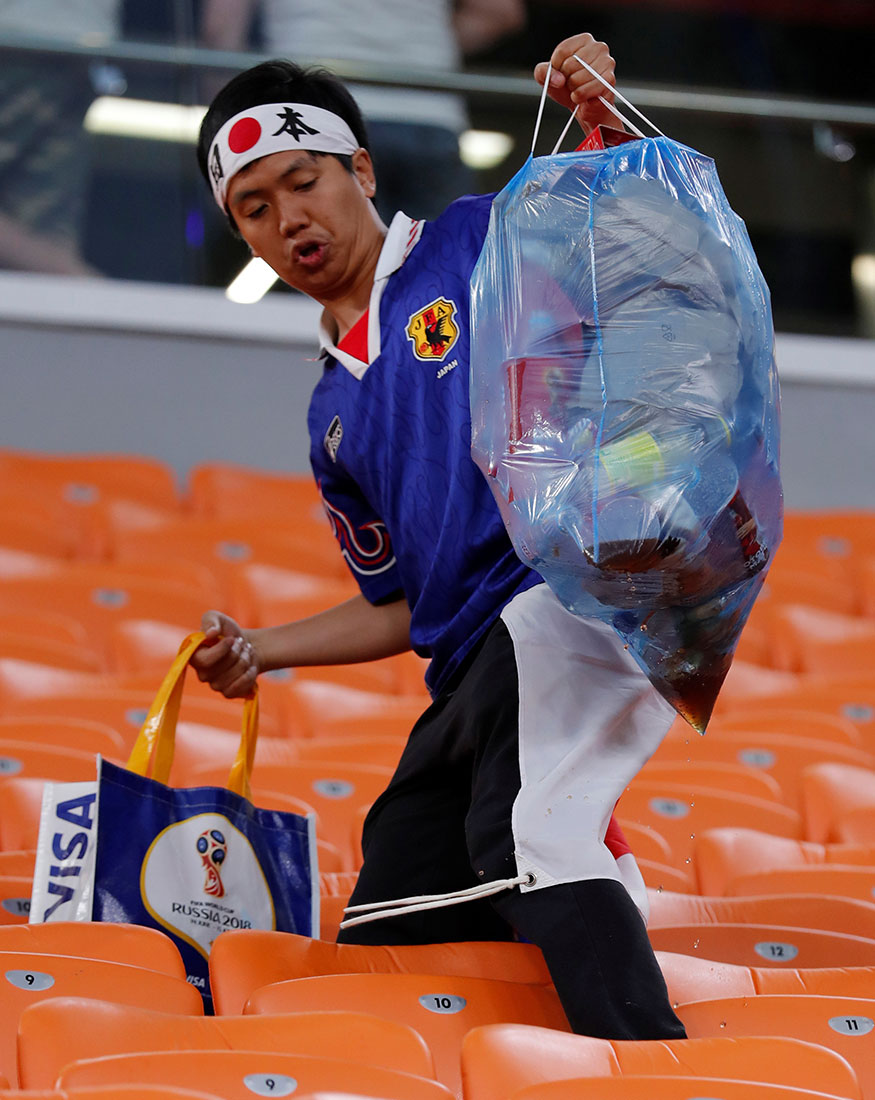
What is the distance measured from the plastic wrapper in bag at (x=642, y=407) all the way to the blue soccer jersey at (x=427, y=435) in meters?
0.18

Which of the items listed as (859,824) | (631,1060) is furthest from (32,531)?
(631,1060)

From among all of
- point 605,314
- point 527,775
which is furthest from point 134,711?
point 605,314

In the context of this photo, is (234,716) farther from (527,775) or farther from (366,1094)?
(366,1094)

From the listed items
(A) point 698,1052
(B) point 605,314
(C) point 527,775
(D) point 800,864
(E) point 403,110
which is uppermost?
(E) point 403,110

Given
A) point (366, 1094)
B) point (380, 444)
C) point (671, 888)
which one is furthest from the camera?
point (671, 888)

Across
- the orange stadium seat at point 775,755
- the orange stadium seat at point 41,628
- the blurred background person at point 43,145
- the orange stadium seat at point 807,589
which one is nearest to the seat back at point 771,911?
the orange stadium seat at point 775,755

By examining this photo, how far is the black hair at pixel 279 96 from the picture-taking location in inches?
71.1

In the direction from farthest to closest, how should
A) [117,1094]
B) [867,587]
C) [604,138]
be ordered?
[867,587] < [604,138] < [117,1094]

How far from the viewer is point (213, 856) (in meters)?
1.76

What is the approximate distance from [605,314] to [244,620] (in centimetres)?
209

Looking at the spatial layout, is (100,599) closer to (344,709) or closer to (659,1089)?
(344,709)

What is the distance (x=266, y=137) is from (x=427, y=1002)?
1007 mm

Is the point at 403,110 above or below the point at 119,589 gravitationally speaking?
above

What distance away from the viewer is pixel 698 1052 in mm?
1204
